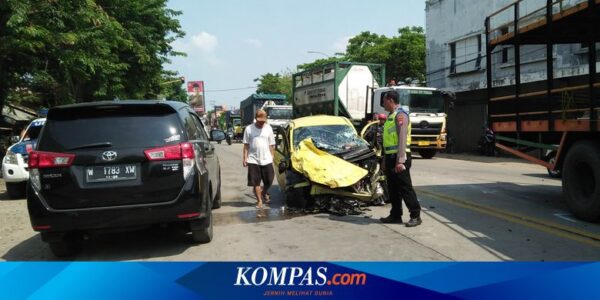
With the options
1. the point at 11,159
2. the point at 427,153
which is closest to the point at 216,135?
the point at 11,159

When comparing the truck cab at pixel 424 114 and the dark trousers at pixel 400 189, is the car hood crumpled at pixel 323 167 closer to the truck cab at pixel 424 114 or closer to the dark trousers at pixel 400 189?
the dark trousers at pixel 400 189

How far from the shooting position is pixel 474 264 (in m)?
4.68

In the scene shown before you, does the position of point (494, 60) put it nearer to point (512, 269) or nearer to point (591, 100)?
point (591, 100)

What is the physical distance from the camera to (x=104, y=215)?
17.2 feet

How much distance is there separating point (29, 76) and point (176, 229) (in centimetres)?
1375

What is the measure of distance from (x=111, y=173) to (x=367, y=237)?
308cm

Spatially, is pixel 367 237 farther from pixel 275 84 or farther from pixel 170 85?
pixel 275 84

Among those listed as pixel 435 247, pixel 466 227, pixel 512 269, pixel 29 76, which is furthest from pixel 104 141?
pixel 29 76

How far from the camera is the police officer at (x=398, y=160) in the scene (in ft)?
21.8

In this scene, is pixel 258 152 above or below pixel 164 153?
below

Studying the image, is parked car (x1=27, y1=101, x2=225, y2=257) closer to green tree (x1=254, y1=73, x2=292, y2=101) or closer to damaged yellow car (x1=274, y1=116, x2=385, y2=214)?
damaged yellow car (x1=274, y1=116, x2=385, y2=214)

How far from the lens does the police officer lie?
6.64m

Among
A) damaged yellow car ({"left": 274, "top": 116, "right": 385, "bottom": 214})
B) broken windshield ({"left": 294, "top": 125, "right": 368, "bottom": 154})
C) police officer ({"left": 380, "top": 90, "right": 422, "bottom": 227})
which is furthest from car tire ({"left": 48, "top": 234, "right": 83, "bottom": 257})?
broken windshield ({"left": 294, "top": 125, "right": 368, "bottom": 154})

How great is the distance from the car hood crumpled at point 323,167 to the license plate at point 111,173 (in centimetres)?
317
